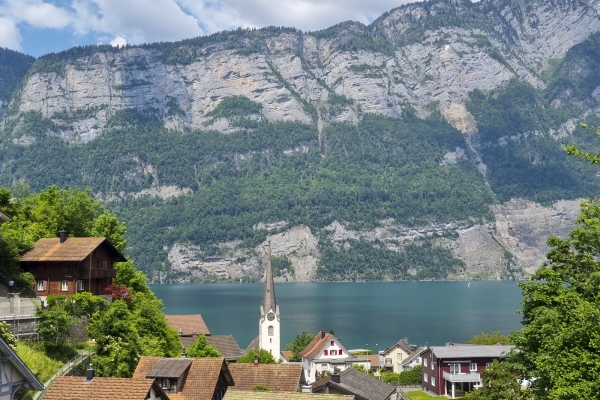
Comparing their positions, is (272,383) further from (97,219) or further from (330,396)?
(97,219)

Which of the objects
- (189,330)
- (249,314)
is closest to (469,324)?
(249,314)

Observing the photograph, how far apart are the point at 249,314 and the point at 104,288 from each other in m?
136

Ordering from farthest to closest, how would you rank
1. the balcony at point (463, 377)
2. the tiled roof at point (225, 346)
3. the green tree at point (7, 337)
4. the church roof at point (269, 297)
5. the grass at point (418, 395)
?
1. the church roof at point (269, 297)
2. the balcony at point (463, 377)
3. the grass at point (418, 395)
4. the tiled roof at point (225, 346)
5. the green tree at point (7, 337)

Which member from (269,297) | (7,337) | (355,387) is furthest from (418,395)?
(7,337)

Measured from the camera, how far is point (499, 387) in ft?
140

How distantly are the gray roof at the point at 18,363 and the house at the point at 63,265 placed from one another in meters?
24.4

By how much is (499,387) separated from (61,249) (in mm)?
25667

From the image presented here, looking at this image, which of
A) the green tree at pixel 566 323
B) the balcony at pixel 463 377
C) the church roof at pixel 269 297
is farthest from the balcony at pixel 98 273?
the church roof at pixel 269 297

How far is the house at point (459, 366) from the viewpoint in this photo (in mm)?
67375

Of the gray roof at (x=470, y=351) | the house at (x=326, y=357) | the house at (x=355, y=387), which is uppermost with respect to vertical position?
the house at (x=355, y=387)

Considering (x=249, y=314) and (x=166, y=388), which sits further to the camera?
(x=249, y=314)

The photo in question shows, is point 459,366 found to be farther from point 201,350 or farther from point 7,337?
point 7,337

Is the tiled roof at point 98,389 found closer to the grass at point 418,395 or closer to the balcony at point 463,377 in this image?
the grass at point 418,395

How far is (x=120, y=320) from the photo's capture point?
124 feet
